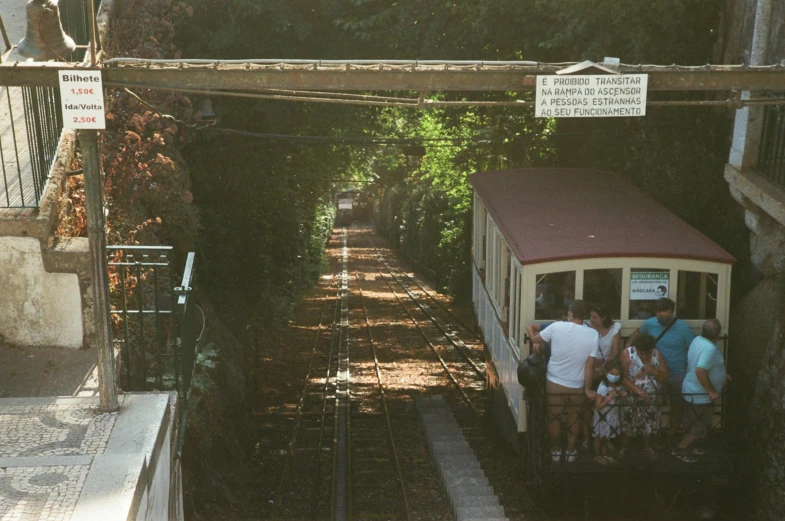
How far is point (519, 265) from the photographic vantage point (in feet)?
30.7

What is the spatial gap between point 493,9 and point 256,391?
8067mm

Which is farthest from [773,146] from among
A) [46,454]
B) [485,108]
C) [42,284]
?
[46,454]

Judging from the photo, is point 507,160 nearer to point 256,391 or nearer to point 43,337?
point 256,391

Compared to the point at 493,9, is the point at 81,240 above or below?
below

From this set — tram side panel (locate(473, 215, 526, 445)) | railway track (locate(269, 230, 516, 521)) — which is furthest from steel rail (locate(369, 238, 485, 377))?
tram side panel (locate(473, 215, 526, 445))

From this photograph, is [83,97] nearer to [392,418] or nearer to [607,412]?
[607,412]

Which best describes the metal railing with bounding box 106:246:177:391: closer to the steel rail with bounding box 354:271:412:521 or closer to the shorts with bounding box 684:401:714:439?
the steel rail with bounding box 354:271:412:521

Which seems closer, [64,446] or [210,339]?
[64,446]

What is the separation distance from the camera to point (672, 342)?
27.8 feet

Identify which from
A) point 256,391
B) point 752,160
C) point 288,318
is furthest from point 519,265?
point 288,318

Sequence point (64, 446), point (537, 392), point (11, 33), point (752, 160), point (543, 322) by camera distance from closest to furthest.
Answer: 1. point (64, 446)
2. point (537, 392)
3. point (543, 322)
4. point (752, 160)
5. point (11, 33)

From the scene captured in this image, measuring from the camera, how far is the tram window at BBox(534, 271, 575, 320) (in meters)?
9.09

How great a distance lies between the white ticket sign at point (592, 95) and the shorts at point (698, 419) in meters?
3.04

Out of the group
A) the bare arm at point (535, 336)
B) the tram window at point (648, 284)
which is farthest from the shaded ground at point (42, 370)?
the tram window at point (648, 284)
